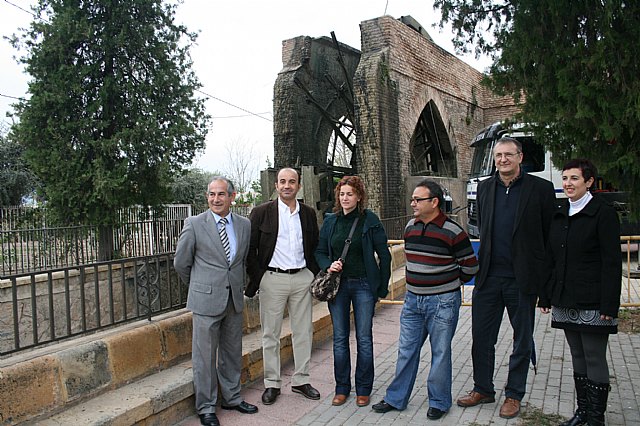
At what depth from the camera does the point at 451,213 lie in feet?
51.0

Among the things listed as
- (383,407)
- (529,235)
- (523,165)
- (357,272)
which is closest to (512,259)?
(529,235)

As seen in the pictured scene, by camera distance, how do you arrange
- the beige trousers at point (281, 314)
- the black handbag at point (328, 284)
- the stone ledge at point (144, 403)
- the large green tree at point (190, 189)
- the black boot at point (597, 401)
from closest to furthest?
the stone ledge at point (144, 403) < the black boot at point (597, 401) < the black handbag at point (328, 284) < the beige trousers at point (281, 314) < the large green tree at point (190, 189)

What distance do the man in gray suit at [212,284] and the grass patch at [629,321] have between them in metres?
4.88

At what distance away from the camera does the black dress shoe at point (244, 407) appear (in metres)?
4.28

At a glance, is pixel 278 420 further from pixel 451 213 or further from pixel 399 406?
pixel 451 213

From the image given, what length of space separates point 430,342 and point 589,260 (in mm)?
1273

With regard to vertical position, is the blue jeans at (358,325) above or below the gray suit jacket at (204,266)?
below

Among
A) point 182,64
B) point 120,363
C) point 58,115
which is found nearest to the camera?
point 120,363

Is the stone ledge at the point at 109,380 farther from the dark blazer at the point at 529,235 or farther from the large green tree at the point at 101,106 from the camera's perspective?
the large green tree at the point at 101,106

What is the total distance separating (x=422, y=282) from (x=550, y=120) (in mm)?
3128

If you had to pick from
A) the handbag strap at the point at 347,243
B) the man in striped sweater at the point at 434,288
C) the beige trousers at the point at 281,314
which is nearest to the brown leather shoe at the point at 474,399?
the man in striped sweater at the point at 434,288

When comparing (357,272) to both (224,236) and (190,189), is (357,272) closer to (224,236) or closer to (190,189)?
(224,236)

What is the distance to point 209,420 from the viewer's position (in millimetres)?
4035

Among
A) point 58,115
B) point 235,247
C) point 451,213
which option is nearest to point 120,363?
point 235,247
